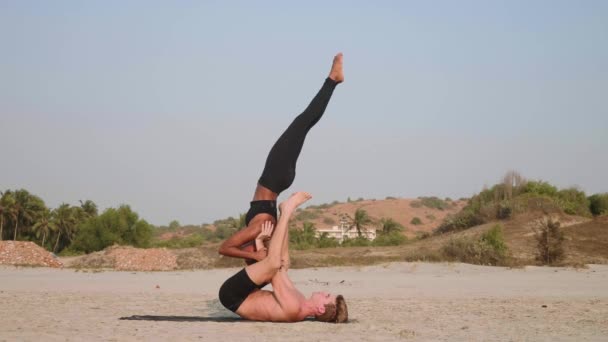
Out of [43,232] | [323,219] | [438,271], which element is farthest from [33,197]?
[438,271]

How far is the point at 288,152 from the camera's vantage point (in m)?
9.48

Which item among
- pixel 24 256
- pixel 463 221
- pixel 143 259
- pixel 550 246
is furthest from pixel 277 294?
pixel 463 221

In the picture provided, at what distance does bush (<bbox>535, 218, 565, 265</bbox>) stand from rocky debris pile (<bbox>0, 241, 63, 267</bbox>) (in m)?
15.7

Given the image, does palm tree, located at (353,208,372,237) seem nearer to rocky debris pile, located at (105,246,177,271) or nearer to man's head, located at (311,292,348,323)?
rocky debris pile, located at (105,246,177,271)

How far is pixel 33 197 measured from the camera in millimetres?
60375

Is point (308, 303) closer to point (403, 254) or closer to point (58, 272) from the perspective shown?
point (58, 272)

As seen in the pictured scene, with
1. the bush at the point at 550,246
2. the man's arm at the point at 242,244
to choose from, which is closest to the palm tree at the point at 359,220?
the bush at the point at 550,246

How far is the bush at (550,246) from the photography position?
2328 centimetres

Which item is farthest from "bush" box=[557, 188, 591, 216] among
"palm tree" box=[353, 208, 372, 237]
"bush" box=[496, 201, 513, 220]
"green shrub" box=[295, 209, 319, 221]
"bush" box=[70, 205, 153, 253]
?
"green shrub" box=[295, 209, 319, 221]

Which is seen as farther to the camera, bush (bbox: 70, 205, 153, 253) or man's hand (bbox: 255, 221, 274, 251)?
bush (bbox: 70, 205, 153, 253)

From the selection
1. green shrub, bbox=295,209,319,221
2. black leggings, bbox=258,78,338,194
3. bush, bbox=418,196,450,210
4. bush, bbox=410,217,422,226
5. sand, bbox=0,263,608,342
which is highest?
bush, bbox=418,196,450,210

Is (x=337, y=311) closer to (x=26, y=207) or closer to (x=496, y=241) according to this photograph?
(x=496, y=241)

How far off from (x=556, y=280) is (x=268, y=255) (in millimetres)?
11239

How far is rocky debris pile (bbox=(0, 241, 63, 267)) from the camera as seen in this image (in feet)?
82.1
